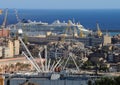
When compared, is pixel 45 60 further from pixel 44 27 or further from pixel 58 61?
pixel 44 27

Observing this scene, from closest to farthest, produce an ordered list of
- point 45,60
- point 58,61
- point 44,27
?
1. point 45,60
2. point 58,61
3. point 44,27

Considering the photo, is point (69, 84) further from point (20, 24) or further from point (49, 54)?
point (20, 24)

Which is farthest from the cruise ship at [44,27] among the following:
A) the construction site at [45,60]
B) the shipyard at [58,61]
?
the construction site at [45,60]

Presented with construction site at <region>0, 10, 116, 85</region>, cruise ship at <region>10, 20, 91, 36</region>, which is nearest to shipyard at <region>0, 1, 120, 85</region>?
construction site at <region>0, 10, 116, 85</region>

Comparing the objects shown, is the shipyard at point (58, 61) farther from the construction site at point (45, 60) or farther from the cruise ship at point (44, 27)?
the cruise ship at point (44, 27)

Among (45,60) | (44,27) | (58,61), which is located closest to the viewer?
(45,60)

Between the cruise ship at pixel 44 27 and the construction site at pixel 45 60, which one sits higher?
the construction site at pixel 45 60

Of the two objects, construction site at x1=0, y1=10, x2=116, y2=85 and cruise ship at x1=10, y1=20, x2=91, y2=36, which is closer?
construction site at x1=0, y1=10, x2=116, y2=85

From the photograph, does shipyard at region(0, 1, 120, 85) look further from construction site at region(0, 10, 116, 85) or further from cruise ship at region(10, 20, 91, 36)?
cruise ship at region(10, 20, 91, 36)

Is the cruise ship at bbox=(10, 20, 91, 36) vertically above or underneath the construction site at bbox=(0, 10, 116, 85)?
underneath

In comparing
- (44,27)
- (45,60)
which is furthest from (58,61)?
(44,27)

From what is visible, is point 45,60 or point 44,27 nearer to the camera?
point 45,60
